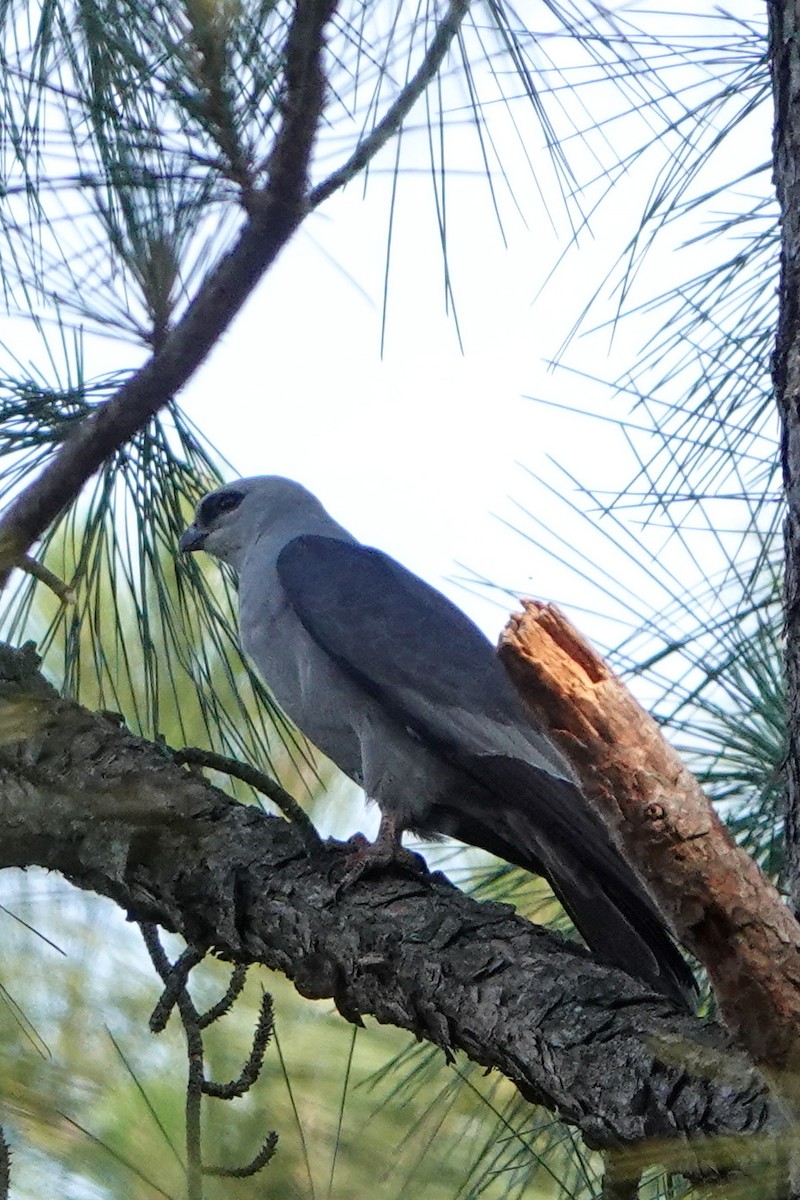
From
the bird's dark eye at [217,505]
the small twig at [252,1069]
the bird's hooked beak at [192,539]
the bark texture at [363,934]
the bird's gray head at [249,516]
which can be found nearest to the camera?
the bark texture at [363,934]

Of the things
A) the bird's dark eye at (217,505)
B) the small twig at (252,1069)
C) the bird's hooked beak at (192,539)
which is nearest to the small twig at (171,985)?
the small twig at (252,1069)

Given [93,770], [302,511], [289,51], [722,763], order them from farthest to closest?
1. [302,511]
2. [722,763]
3. [93,770]
4. [289,51]

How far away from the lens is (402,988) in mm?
2312

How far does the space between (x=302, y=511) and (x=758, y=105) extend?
210 cm

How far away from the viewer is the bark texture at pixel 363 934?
5.98 feet

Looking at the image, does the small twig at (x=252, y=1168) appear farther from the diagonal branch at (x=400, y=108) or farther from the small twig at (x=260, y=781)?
the diagonal branch at (x=400, y=108)

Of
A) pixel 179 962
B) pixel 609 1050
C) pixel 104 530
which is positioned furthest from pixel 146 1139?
pixel 104 530

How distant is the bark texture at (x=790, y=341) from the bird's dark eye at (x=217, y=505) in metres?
1.80

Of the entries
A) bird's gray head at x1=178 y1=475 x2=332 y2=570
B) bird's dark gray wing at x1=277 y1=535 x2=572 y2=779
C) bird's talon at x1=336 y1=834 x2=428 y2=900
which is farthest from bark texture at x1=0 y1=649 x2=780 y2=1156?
bird's gray head at x1=178 y1=475 x2=332 y2=570

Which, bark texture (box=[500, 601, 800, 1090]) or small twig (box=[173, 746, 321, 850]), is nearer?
bark texture (box=[500, 601, 800, 1090])

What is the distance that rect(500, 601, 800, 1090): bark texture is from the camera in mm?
1716

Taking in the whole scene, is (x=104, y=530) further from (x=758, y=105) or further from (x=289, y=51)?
(x=758, y=105)

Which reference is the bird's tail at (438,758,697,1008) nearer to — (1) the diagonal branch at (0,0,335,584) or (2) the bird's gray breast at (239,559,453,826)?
(2) the bird's gray breast at (239,559,453,826)

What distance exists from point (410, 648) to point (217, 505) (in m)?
0.85
